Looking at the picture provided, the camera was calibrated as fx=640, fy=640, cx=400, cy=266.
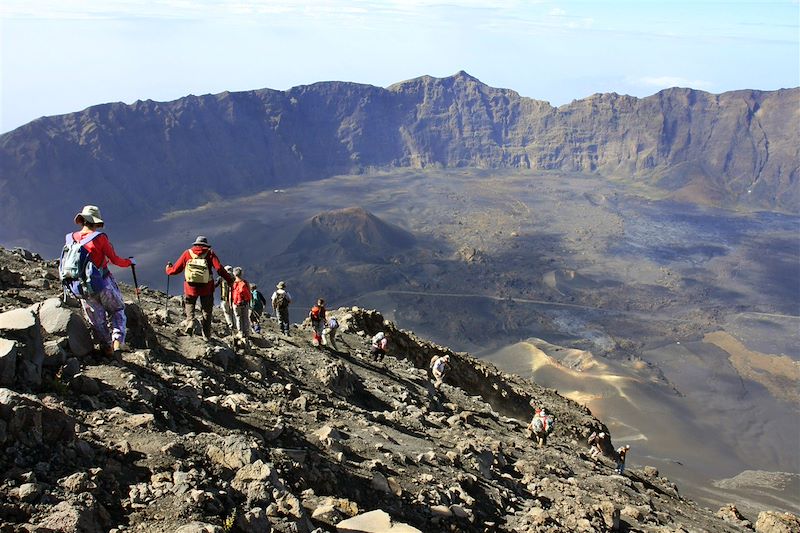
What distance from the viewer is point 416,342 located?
17.6 meters

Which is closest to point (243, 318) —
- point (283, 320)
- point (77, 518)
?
point (283, 320)

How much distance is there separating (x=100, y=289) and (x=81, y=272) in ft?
0.74

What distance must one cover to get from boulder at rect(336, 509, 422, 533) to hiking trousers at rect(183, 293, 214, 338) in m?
4.16

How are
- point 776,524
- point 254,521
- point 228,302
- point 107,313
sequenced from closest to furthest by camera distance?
1. point 254,521
2. point 107,313
3. point 228,302
4. point 776,524

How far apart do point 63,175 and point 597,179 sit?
105m

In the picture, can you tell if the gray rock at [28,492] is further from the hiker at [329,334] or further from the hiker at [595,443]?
the hiker at [595,443]

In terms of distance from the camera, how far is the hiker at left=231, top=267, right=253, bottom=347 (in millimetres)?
9469

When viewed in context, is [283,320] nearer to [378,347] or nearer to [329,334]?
[329,334]

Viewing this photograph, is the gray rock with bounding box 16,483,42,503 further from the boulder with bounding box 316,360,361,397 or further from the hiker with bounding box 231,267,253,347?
the boulder with bounding box 316,360,361,397

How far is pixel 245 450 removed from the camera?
4992mm

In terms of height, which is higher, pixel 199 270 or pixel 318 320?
pixel 199 270

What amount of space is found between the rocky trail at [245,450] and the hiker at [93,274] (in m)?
0.17

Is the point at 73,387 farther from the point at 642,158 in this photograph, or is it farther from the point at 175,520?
the point at 642,158

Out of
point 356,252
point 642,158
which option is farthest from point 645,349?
point 642,158
